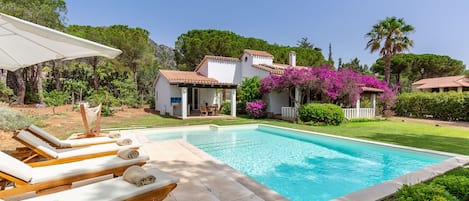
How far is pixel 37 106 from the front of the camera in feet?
61.4

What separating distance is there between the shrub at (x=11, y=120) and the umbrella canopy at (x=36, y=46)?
587cm

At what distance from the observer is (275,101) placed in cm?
1889

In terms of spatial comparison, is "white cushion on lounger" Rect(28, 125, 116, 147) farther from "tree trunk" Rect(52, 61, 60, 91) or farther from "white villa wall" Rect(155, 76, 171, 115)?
"tree trunk" Rect(52, 61, 60, 91)

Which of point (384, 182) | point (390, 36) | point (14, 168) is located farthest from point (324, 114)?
point (390, 36)

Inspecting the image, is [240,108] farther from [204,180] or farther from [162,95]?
[204,180]

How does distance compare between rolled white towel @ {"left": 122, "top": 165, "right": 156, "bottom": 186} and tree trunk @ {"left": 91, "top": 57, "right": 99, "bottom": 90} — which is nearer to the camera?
rolled white towel @ {"left": 122, "top": 165, "right": 156, "bottom": 186}

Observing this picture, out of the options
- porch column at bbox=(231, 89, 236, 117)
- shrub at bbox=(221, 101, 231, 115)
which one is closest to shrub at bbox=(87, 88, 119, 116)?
shrub at bbox=(221, 101, 231, 115)

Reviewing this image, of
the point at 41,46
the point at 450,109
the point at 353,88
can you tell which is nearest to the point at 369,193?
the point at 41,46

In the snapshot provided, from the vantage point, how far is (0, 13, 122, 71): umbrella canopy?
10.3 ft

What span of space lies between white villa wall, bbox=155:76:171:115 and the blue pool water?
337 inches

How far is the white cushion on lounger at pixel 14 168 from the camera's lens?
2973mm

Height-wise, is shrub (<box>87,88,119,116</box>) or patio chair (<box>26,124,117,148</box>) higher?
shrub (<box>87,88,119,116</box>)

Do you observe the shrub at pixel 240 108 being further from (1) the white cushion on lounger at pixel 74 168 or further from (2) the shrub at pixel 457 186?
(2) the shrub at pixel 457 186

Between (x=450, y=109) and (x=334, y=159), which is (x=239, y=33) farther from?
(x=334, y=159)
